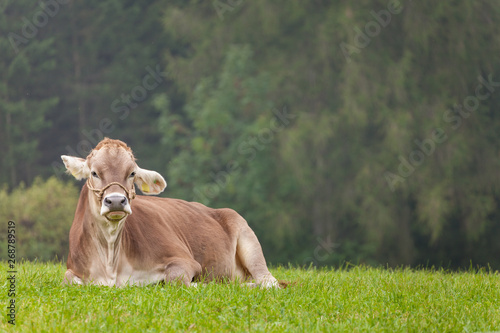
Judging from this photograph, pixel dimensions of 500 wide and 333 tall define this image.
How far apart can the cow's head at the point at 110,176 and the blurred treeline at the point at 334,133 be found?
12.9 metres

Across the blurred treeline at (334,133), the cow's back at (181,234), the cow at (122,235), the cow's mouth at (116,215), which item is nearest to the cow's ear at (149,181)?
the cow at (122,235)

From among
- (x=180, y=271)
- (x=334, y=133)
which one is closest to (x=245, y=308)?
(x=180, y=271)

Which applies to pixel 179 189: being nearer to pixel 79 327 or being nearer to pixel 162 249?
pixel 162 249

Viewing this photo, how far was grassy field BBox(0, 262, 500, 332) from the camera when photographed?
4203mm

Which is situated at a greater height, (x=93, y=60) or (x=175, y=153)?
(x=93, y=60)

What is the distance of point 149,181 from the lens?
6203mm

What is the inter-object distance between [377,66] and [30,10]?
12.7m

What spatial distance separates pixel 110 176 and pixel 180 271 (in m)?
0.97

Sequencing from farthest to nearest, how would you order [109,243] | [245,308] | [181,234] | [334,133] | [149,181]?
[334,133] → [181,234] → [149,181] → [109,243] → [245,308]

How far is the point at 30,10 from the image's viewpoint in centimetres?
2523

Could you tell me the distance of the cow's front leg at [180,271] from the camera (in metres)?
5.74

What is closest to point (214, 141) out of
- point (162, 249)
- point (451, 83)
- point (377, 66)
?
point (377, 66)

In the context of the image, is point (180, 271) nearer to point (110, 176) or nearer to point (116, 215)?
point (116, 215)

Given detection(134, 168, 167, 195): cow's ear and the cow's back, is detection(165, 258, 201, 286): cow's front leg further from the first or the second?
detection(134, 168, 167, 195): cow's ear
